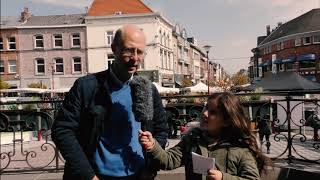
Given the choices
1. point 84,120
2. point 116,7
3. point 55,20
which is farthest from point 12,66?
point 84,120

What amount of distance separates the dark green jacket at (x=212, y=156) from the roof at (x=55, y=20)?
4508 cm

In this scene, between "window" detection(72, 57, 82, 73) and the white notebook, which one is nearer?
the white notebook

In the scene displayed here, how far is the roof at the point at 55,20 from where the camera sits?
46.2 meters

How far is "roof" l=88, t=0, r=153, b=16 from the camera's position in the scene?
47.5 meters

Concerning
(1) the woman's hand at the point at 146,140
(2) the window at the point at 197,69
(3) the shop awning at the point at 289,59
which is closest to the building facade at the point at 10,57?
(3) the shop awning at the point at 289,59

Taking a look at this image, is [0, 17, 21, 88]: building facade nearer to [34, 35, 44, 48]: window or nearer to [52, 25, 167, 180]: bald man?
[34, 35, 44, 48]: window

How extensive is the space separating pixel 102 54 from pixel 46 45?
22.0 feet

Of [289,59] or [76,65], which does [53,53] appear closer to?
[76,65]

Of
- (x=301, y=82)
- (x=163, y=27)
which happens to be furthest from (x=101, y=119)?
(x=163, y=27)

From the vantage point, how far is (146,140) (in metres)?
2.30

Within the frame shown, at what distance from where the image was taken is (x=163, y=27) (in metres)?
50.6

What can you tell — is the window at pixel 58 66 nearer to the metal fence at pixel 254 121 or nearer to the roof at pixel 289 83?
the roof at pixel 289 83

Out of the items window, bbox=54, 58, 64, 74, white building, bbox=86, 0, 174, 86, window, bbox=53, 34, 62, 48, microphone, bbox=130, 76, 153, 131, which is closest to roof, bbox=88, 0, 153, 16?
white building, bbox=86, 0, 174, 86

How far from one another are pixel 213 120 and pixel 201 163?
256mm
